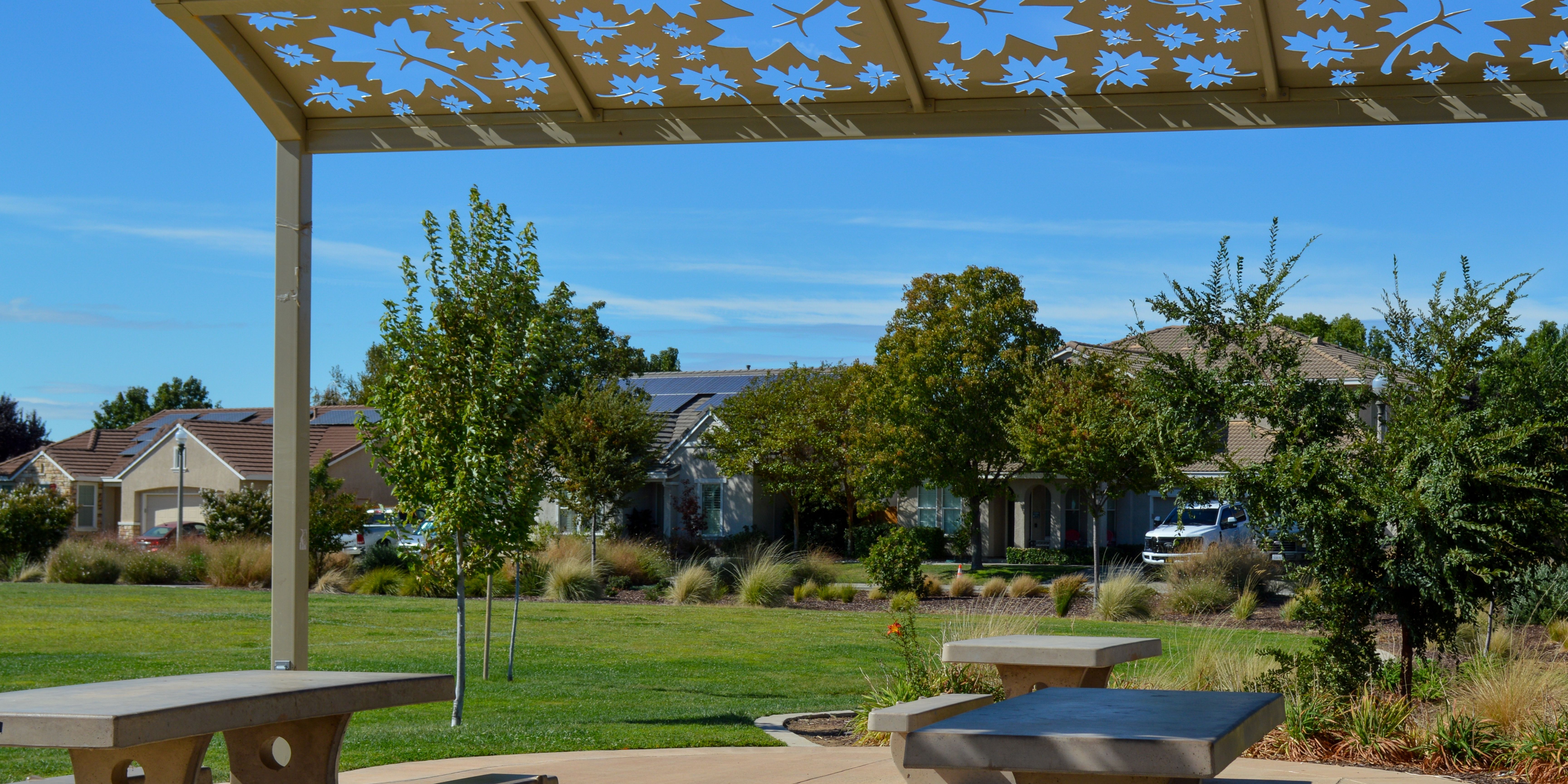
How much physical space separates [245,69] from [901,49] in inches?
109

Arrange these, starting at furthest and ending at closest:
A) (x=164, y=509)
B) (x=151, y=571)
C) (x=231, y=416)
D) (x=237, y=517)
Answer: (x=231, y=416) → (x=164, y=509) → (x=237, y=517) → (x=151, y=571)

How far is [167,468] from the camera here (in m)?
45.1

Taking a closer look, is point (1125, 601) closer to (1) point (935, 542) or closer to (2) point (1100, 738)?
(2) point (1100, 738)

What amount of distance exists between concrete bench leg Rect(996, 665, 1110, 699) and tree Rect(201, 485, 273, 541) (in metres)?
25.7

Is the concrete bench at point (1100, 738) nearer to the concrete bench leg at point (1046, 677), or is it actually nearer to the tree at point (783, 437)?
the concrete bench leg at point (1046, 677)

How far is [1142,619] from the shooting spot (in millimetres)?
19438

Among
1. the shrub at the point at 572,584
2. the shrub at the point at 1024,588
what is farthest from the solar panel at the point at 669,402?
the shrub at the point at 1024,588

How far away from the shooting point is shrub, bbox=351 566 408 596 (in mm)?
24422

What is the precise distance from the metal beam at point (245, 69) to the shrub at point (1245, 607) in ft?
53.2

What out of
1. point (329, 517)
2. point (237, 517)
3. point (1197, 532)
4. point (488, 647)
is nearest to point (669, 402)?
point (237, 517)

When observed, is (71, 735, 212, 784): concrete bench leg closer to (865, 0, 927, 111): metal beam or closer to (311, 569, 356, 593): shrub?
(865, 0, 927, 111): metal beam

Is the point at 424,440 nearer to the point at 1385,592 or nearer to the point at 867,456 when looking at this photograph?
the point at 1385,592

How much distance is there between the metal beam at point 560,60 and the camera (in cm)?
529

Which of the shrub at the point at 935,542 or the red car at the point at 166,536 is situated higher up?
the red car at the point at 166,536
